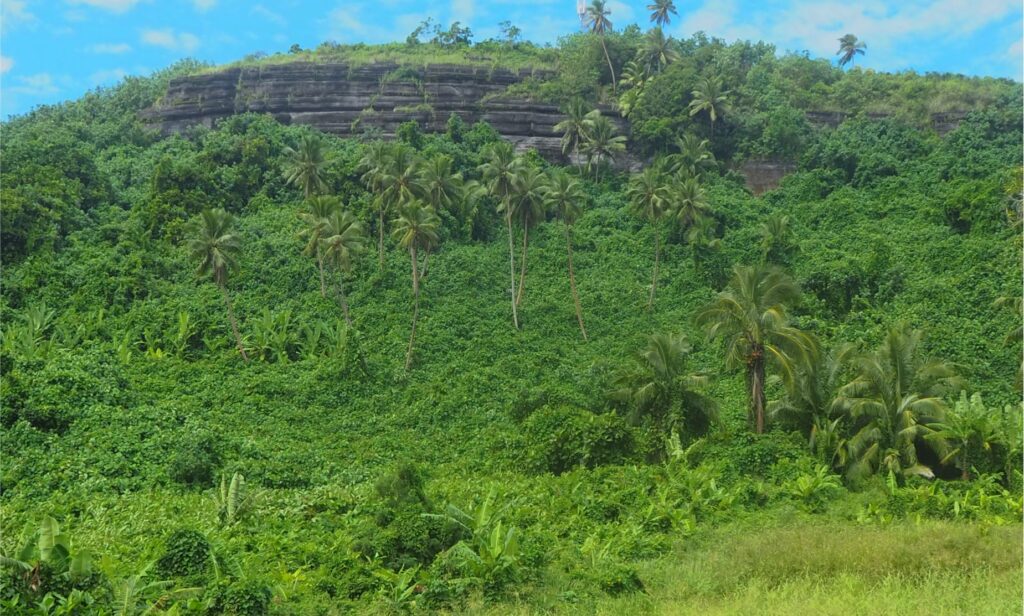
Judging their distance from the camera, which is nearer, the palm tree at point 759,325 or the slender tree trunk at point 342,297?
the palm tree at point 759,325

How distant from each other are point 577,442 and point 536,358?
12337 millimetres

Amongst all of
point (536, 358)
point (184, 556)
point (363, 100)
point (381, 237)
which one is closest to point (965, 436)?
point (536, 358)

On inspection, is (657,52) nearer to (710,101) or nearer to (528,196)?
(710,101)

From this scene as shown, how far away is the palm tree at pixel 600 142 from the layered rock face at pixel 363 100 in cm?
462

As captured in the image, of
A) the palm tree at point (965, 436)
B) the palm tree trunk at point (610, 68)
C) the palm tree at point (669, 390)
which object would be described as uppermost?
the palm tree trunk at point (610, 68)

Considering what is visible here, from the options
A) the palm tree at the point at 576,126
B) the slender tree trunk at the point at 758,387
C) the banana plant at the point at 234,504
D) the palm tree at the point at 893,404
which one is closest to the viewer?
the banana plant at the point at 234,504

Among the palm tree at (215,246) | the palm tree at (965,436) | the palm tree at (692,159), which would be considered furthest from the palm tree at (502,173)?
the palm tree at (965,436)

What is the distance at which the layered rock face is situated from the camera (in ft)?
219

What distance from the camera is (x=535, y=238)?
54688 mm

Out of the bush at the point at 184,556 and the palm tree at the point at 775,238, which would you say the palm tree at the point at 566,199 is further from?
the bush at the point at 184,556

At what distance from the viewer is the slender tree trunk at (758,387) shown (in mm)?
28095

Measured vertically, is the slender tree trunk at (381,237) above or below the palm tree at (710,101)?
below

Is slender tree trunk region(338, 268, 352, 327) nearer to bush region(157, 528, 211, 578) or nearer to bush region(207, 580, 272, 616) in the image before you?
bush region(157, 528, 211, 578)

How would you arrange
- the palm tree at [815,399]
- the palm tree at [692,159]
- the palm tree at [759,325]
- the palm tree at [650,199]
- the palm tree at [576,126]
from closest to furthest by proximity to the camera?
the palm tree at [759,325], the palm tree at [815,399], the palm tree at [650,199], the palm tree at [692,159], the palm tree at [576,126]
